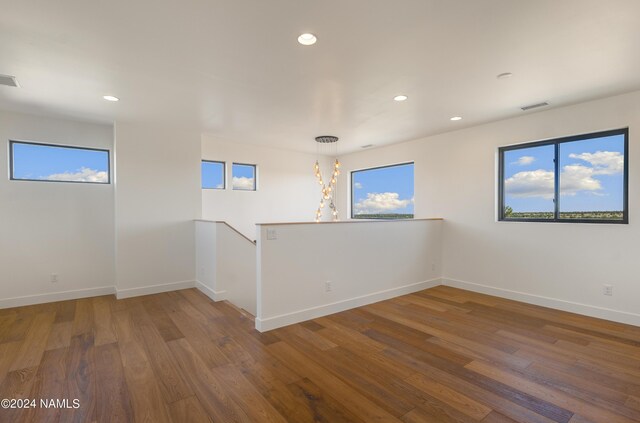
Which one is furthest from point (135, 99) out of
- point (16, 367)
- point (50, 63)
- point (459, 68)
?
point (459, 68)

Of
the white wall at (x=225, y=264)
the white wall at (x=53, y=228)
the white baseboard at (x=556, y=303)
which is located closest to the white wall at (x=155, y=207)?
the white wall at (x=225, y=264)

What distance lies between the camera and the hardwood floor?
2045 millimetres

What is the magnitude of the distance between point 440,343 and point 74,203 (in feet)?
→ 17.7

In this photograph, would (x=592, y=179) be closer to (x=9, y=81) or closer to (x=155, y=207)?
(x=155, y=207)

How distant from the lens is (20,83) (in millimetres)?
3230

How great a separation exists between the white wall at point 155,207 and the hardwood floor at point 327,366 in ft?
3.26

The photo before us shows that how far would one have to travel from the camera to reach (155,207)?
16.3 ft

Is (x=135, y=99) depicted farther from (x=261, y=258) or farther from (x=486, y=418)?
(x=486, y=418)

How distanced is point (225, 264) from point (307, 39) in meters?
3.32

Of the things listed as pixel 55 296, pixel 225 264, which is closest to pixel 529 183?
pixel 225 264

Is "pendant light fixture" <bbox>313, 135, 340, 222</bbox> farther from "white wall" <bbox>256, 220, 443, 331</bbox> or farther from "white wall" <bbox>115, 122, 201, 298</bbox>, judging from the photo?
"white wall" <bbox>115, 122, 201, 298</bbox>

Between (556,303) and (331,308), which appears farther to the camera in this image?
(556,303)

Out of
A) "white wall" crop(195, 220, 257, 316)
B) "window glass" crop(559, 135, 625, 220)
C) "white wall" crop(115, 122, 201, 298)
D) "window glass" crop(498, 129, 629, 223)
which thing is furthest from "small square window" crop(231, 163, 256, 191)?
"window glass" crop(559, 135, 625, 220)

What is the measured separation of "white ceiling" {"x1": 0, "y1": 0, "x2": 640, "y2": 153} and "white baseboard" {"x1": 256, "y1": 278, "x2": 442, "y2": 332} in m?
2.56
